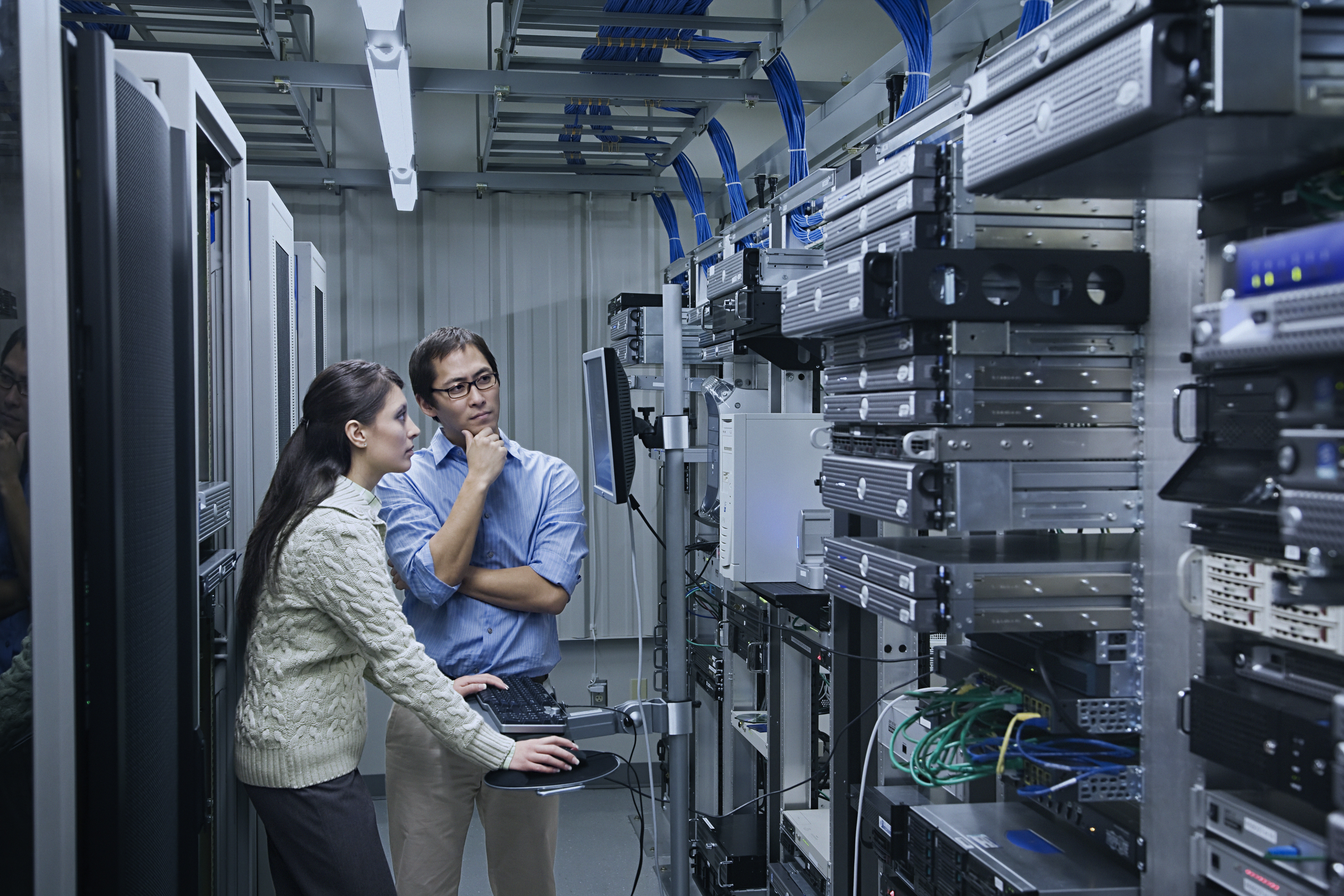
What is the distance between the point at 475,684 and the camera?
2166 millimetres

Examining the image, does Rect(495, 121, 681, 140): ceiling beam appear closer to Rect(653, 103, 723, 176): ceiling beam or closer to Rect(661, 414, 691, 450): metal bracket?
Rect(653, 103, 723, 176): ceiling beam

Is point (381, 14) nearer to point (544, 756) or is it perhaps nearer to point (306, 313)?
point (544, 756)

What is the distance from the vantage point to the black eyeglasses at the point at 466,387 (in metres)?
2.37

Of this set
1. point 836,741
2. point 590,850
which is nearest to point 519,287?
point 590,850

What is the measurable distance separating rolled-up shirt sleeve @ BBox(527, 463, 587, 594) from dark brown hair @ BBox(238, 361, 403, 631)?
1.64ft

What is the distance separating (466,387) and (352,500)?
A: 56 cm

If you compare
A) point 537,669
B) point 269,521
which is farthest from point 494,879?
point 269,521

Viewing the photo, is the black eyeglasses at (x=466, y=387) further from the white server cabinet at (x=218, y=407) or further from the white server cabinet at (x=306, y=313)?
the white server cabinet at (x=306, y=313)

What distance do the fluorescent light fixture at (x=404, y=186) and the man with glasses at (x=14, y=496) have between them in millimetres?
2392

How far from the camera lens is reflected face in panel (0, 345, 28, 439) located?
105 centimetres

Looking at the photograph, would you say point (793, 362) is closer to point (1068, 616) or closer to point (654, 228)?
point (1068, 616)

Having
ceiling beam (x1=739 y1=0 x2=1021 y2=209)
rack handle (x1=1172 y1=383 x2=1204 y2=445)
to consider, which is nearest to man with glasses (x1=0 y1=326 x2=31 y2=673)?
rack handle (x1=1172 y1=383 x2=1204 y2=445)

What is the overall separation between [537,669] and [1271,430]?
1675mm

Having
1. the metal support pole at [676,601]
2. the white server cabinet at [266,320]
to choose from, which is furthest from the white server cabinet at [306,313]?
the metal support pole at [676,601]
